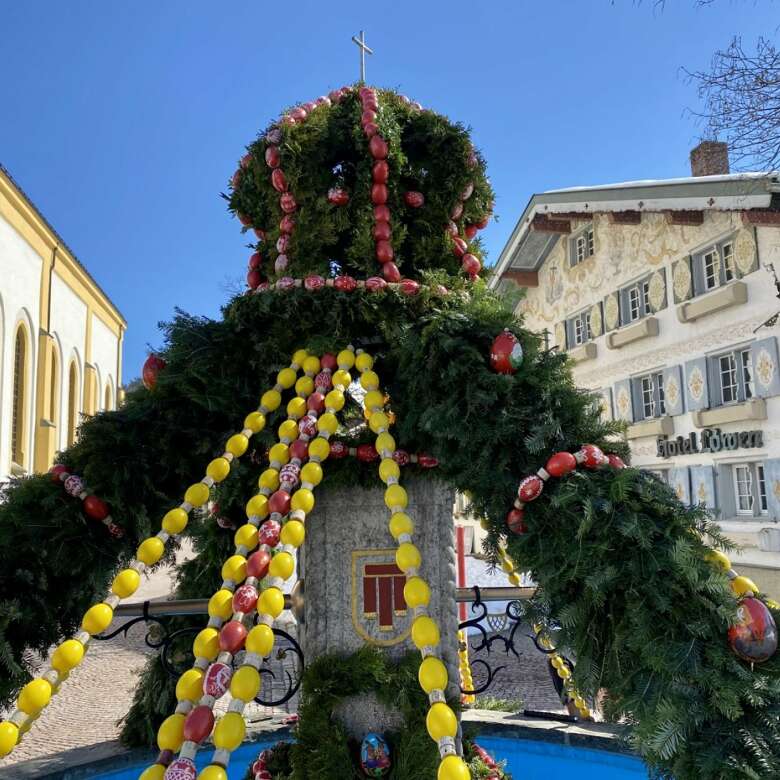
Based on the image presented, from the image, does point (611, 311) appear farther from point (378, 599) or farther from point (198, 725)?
point (198, 725)

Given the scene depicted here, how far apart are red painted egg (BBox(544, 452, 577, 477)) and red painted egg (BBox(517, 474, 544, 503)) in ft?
0.18

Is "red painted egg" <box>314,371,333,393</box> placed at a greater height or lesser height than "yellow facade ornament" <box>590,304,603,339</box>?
lesser

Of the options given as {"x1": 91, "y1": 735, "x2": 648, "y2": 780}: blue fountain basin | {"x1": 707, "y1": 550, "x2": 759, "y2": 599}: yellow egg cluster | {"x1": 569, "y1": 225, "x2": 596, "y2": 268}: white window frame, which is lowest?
{"x1": 91, "y1": 735, "x2": 648, "y2": 780}: blue fountain basin

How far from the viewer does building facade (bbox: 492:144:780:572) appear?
37.3ft

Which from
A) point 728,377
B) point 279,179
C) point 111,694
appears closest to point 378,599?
point 279,179

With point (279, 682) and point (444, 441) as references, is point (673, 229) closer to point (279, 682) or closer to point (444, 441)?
point (279, 682)

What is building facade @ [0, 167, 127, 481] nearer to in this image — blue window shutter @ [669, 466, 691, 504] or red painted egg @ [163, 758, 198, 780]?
blue window shutter @ [669, 466, 691, 504]

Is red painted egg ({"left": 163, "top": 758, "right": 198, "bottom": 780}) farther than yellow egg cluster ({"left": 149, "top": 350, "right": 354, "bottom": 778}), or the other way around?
yellow egg cluster ({"left": 149, "top": 350, "right": 354, "bottom": 778})

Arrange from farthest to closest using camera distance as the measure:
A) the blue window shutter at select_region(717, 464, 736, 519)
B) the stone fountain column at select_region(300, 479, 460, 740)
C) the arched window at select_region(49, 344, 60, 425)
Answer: the arched window at select_region(49, 344, 60, 425)
the blue window shutter at select_region(717, 464, 736, 519)
the stone fountain column at select_region(300, 479, 460, 740)

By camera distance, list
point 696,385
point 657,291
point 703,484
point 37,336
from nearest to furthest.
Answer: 1. point 703,484
2. point 696,385
3. point 657,291
4. point 37,336

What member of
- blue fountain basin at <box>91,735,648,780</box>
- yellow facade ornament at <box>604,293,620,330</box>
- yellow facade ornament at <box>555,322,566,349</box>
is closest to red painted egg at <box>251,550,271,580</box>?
blue fountain basin at <box>91,735,648,780</box>

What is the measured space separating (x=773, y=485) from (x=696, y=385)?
7.87 ft

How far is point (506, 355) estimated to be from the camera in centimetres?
264

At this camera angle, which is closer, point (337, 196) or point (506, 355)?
point (506, 355)
